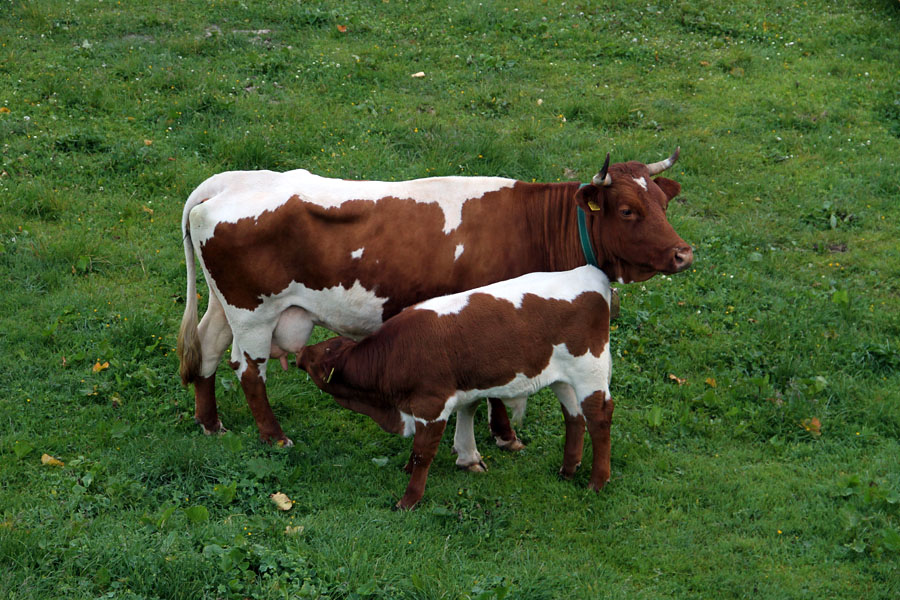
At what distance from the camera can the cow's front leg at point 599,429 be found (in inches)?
267

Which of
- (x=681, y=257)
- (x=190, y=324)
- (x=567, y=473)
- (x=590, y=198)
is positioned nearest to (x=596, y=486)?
(x=567, y=473)

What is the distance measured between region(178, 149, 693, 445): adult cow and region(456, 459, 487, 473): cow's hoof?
434 mm

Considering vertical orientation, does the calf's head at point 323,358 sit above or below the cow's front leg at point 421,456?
above

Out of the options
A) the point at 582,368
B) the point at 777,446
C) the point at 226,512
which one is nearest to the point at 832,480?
the point at 777,446

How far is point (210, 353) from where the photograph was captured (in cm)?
759

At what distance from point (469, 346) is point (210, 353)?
7.70ft

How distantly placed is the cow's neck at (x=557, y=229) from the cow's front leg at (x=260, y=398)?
2382 mm

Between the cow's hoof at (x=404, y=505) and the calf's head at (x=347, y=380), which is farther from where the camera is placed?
the calf's head at (x=347, y=380)

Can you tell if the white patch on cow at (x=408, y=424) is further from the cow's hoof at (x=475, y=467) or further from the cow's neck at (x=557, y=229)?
the cow's neck at (x=557, y=229)

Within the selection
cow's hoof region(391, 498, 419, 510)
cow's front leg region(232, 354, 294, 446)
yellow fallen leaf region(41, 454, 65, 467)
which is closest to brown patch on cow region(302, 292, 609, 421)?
cow's hoof region(391, 498, 419, 510)

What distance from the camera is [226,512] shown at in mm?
6406

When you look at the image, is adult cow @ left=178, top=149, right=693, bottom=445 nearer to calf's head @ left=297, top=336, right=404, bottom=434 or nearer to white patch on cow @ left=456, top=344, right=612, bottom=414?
calf's head @ left=297, top=336, right=404, bottom=434

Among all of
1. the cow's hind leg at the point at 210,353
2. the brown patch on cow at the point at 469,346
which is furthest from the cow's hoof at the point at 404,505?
the cow's hind leg at the point at 210,353

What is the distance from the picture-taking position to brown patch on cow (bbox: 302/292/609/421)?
21.4 feet
